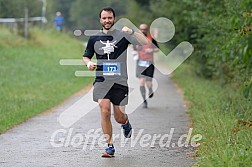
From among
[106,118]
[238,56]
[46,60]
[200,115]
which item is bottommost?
[46,60]

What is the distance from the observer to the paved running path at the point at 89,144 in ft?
30.8

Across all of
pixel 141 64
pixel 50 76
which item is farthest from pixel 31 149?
pixel 50 76

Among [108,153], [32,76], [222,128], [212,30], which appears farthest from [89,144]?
[32,76]

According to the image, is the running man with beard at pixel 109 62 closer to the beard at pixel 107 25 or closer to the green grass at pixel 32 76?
the beard at pixel 107 25

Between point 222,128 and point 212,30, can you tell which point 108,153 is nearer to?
point 222,128

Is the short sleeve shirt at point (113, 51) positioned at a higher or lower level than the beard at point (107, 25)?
lower

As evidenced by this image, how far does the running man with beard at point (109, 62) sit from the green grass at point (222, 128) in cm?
136

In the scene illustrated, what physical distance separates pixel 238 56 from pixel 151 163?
2.76 m

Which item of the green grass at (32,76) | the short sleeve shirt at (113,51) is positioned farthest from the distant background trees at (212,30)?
the green grass at (32,76)

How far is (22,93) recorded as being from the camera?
758 inches

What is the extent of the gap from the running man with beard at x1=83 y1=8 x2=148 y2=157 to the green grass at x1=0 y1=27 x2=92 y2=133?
3207mm

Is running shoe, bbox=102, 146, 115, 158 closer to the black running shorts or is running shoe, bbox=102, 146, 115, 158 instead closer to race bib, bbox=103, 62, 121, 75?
the black running shorts

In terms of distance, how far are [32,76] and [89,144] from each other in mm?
14029

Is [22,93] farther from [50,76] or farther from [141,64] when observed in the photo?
[50,76]
